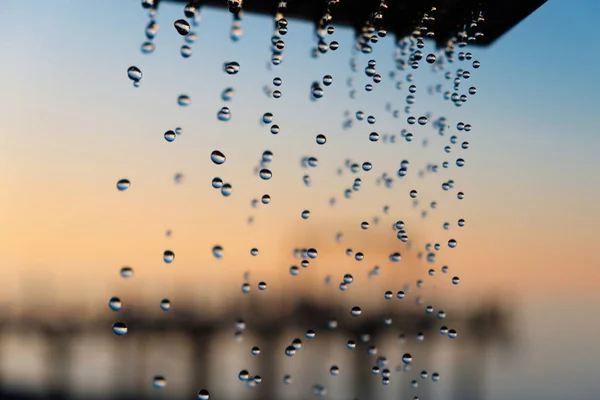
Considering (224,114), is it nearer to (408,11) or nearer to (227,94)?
(227,94)

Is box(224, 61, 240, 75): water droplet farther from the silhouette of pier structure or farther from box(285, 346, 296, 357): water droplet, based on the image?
the silhouette of pier structure

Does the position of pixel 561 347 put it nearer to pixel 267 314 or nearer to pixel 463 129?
pixel 267 314

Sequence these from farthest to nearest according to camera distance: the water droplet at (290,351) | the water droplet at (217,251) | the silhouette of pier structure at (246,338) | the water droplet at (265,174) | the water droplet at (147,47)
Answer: the silhouette of pier structure at (246,338)
the water droplet at (290,351)
the water droplet at (265,174)
the water droplet at (217,251)
the water droplet at (147,47)

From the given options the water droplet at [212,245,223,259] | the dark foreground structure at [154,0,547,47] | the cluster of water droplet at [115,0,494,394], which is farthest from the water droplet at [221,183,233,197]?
the dark foreground structure at [154,0,547,47]

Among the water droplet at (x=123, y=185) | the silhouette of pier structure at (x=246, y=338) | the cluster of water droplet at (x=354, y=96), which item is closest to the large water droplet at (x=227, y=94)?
the cluster of water droplet at (x=354, y=96)

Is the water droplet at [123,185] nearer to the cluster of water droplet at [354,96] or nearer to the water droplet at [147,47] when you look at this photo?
the cluster of water droplet at [354,96]

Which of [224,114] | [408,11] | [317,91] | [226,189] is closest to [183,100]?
[224,114]
